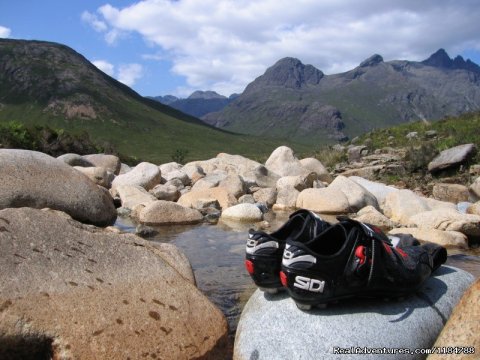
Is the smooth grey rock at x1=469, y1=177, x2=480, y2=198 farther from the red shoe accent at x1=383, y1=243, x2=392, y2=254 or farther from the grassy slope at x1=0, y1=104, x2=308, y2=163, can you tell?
the grassy slope at x1=0, y1=104, x2=308, y2=163

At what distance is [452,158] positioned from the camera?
1864 cm

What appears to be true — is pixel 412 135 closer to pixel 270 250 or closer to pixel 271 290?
pixel 271 290

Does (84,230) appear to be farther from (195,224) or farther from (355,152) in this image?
(355,152)

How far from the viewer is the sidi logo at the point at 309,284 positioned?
3.49m

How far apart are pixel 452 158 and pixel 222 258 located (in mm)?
12928

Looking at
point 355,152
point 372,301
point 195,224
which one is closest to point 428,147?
point 355,152

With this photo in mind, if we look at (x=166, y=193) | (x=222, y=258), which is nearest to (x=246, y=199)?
(x=166, y=193)

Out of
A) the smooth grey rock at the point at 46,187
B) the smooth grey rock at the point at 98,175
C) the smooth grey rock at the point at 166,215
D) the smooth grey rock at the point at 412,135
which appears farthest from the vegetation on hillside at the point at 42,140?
the smooth grey rock at the point at 46,187

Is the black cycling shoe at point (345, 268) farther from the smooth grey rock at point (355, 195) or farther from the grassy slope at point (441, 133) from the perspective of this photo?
the grassy slope at point (441, 133)

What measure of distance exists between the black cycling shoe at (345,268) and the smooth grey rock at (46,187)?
20.3 ft

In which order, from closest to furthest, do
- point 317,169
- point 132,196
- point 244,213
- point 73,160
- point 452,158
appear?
point 244,213, point 132,196, point 452,158, point 73,160, point 317,169

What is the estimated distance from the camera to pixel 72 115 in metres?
144

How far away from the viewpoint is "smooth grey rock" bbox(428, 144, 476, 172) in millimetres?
18406

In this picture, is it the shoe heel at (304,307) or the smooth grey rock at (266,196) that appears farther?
the smooth grey rock at (266,196)
